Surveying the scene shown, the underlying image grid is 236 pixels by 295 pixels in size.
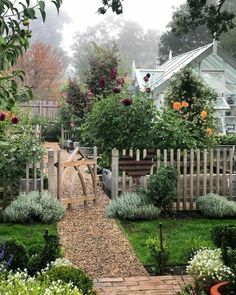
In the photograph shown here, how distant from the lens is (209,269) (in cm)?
452

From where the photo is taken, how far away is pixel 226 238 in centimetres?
505

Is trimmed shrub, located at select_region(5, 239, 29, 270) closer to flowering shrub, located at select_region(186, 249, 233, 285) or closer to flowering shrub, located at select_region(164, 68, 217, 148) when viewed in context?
flowering shrub, located at select_region(186, 249, 233, 285)

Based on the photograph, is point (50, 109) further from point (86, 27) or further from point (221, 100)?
point (86, 27)

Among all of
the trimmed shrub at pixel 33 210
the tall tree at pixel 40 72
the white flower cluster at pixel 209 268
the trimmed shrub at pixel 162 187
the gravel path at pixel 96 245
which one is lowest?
the gravel path at pixel 96 245

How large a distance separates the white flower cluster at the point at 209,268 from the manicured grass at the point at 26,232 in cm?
261

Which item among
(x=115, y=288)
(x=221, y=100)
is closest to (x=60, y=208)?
(x=115, y=288)

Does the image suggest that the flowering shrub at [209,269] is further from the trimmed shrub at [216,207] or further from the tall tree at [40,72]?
the tall tree at [40,72]

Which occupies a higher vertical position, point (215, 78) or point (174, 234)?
point (215, 78)

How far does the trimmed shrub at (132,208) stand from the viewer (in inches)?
311

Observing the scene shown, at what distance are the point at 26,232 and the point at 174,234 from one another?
2.16 metres

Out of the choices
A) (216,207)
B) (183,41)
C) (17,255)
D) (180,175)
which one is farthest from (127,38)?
(17,255)

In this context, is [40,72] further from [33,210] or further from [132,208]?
[132,208]

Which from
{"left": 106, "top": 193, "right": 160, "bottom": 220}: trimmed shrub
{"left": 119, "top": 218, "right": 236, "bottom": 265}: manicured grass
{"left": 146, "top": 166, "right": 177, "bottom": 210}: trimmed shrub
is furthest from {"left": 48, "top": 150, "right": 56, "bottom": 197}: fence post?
{"left": 146, "top": 166, "right": 177, "bottom": 210}: trimmed shrub

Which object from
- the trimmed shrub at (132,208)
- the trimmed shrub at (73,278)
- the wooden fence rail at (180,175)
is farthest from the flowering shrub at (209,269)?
the wooden fence rail at (180,175)
